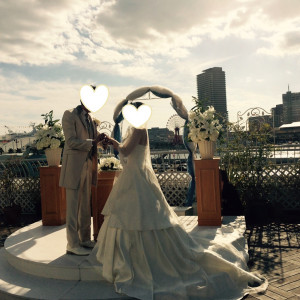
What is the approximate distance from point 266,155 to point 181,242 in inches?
202

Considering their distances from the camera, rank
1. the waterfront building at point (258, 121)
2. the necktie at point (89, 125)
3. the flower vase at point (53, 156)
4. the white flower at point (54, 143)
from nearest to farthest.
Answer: the necktie at point (89, 125)
the white flower at point (54, 143)
the flower vase at point (53, 156)
the waterfront building at point (258, 121)

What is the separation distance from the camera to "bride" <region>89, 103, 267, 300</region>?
3.67m

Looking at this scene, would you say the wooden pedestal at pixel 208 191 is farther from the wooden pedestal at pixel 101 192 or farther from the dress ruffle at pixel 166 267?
the dress ruffle at pixel 166 267

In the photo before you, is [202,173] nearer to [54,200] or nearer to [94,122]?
[94,122]

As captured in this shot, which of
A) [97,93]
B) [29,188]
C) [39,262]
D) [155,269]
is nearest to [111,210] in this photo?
[155,269]

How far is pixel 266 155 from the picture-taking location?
8.39 meters

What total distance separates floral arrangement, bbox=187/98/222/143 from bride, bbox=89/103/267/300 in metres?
1.73

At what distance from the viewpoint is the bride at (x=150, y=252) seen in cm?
367

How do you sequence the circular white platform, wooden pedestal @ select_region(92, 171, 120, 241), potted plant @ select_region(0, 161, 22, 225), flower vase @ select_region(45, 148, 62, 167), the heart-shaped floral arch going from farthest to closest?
potted plant @ select_region(0, 161, 22, 225), the heart-shaped floral arch, flower vase @ select_region(45, 148, 62, 167), wooden pedestal @ select_region(92, 171, 120, 241), the circular white platform

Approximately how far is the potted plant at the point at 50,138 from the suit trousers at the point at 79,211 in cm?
187
